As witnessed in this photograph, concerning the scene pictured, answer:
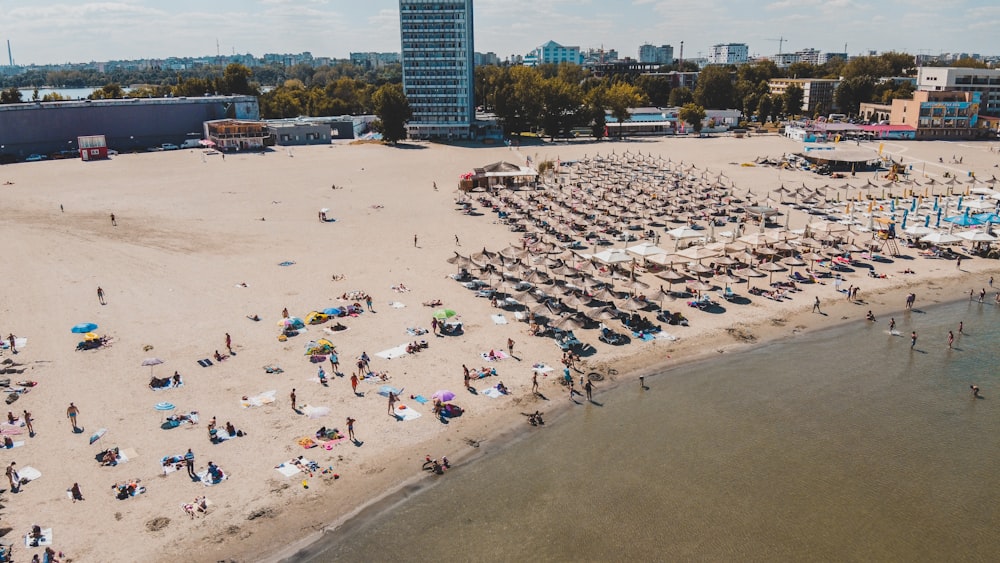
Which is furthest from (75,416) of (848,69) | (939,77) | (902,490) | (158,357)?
(848,69)

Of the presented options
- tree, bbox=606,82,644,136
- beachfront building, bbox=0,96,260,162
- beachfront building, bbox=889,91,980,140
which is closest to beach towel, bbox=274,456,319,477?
beachfront building, bbox=0,96,260,162

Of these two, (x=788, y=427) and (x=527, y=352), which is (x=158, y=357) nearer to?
(x=527, y=352)

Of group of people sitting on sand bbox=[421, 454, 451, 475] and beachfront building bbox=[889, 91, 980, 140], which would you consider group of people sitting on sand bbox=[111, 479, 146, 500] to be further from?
beachfront building bbox=[889, 91, 980, 140]

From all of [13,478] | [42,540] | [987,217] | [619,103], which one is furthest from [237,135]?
[987,217]

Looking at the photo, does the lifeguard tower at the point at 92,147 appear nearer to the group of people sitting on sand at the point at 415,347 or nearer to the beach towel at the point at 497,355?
the group of people sitting on sand at the point at 415,347

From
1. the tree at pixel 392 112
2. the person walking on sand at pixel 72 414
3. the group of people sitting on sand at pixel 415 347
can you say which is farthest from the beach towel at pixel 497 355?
the tree at pixel 392 112

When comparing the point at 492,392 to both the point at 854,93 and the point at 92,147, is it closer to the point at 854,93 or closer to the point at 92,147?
the point at 92,147
